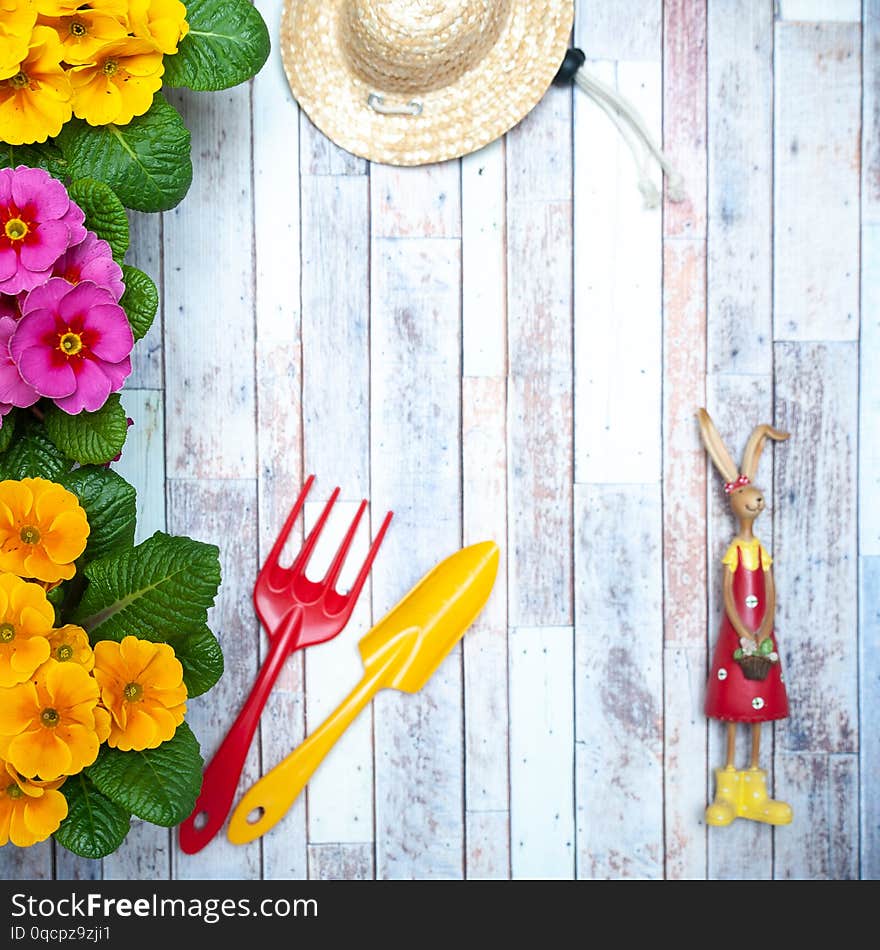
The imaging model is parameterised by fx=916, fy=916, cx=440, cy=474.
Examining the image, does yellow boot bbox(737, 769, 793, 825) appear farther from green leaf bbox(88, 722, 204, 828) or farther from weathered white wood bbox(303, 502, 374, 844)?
green leaf bbox(88, 722, 204, 828)

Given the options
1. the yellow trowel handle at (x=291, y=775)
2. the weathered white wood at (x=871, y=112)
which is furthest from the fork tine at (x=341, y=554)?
the weathered white wood at (x=871, y=112)

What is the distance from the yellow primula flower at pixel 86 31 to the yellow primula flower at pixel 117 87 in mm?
20

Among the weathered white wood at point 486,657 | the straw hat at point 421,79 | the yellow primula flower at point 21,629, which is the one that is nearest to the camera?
the yellow primula flower at point 21,629

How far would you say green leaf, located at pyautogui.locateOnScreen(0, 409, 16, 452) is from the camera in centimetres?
86

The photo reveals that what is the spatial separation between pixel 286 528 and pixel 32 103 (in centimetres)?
51

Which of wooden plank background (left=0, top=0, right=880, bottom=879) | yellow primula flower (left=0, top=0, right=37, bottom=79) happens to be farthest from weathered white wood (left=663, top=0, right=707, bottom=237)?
yellow primula flower (left=0, top=0, right=37, bottom=79)

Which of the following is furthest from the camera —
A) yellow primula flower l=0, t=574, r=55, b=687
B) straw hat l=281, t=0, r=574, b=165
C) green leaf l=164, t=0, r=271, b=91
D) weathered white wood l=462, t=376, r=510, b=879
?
weathered white wood l=462, t=376, r=510, b=879

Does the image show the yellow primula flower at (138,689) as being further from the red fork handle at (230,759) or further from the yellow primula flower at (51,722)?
the red fork handle at (230,759)

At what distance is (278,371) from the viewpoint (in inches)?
43.1

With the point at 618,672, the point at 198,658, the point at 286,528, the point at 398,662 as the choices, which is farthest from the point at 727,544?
the point at 198,658

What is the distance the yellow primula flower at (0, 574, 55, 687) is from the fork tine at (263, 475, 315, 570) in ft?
1.03

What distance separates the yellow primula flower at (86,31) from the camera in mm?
846
